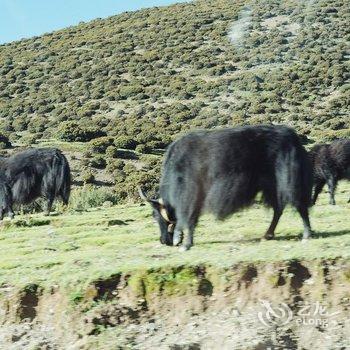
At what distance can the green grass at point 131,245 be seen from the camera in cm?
763

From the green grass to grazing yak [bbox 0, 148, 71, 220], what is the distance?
1630mm

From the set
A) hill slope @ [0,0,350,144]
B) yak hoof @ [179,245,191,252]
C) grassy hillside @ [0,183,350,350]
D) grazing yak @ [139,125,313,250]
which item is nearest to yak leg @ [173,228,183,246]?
grazing yak @ [139,125,313,250]

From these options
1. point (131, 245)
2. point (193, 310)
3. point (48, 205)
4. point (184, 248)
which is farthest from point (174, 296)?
point (48, 205)

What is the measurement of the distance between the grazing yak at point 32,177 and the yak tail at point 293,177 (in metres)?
6.99

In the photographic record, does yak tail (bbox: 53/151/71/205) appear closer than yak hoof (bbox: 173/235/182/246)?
No

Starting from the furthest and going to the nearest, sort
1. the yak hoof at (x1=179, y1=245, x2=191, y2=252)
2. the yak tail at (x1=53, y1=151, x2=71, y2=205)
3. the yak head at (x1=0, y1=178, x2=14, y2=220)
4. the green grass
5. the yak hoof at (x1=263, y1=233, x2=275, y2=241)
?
the yak tail at (x1=53, y1=151, x2=71, y2=205) → the yak head at (x1=0, y1=178, x2=14, y2=220) → the yak hoof at (x1=263, y1=233, x2=275, y2=241) → the yak hoof at (x1=179, y1=245, x2=191, y2=252) → the green grass

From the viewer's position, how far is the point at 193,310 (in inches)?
281

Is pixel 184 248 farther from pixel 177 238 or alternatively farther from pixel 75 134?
pixel 75 134

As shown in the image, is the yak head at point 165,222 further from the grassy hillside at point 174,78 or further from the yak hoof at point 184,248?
the grassy hillside at point 174,78

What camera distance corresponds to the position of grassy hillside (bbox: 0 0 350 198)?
39.2m

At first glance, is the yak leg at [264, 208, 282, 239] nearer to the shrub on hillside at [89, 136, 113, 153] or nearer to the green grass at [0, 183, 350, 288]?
the green grass at [0, 183, 350, 288]

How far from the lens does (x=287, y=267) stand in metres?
7.32

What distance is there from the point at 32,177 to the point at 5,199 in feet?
2.46

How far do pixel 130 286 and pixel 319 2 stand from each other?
62.0 m
